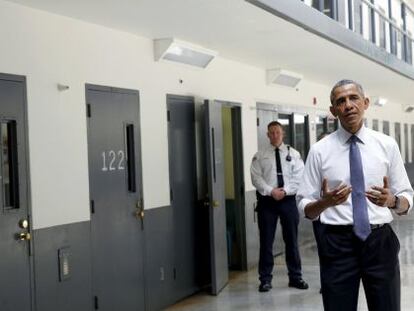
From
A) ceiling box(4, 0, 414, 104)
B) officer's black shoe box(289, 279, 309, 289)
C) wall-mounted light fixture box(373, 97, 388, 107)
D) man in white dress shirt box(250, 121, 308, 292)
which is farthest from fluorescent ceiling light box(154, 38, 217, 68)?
wall-mounted light fixture box(373, 97, 388, 107)

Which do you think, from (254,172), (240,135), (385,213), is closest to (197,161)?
(254,172)

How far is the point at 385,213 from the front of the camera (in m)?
3.01

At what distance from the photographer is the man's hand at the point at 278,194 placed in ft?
20.8

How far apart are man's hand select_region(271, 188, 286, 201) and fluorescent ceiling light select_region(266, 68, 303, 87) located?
2.84 meters

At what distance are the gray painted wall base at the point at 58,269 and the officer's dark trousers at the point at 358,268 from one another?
223 cm

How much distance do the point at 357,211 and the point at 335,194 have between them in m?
0.22

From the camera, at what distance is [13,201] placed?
170 inches

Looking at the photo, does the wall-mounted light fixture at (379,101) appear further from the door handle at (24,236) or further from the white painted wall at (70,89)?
the door handle at (24,236)

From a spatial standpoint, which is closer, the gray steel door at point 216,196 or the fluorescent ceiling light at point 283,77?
the gray steel door at point 216,196

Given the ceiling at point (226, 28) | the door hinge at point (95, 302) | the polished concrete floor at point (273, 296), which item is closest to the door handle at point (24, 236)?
the door hinge at point (95, 302)

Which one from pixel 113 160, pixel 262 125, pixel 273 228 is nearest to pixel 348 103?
pixel 113 160

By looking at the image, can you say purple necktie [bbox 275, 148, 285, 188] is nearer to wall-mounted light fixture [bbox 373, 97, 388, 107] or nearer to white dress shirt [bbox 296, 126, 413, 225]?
white dress shirt [bbox 296, 126, 413, 225]

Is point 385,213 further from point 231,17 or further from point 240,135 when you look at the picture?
point 240,135

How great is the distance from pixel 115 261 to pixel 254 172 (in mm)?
1957
